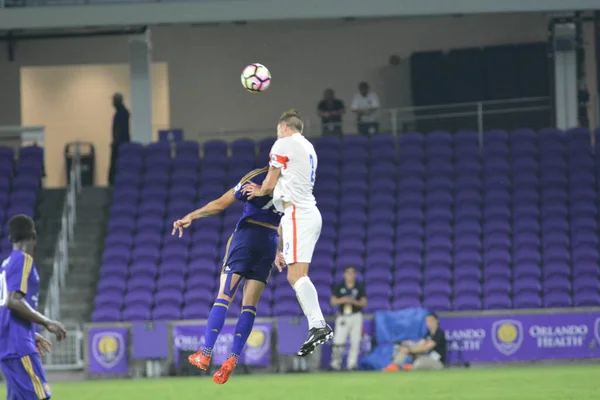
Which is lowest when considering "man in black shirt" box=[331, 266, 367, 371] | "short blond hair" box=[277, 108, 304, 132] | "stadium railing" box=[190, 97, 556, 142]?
"man in black shirt" box=[331, 266, 367, 371]

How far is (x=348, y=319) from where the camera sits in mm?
18266

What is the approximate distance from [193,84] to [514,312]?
11.1 metres

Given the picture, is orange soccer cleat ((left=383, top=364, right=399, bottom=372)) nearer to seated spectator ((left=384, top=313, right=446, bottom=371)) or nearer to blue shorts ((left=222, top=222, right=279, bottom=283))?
seated spectator ((left=384, top=313, right=446, bottom=371))

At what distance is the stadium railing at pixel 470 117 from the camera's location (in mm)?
22312

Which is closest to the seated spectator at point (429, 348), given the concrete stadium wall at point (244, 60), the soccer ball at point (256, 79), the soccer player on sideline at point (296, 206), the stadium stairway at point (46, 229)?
the stadium stairway at point (46, 229)

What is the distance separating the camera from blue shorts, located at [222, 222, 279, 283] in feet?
34.3

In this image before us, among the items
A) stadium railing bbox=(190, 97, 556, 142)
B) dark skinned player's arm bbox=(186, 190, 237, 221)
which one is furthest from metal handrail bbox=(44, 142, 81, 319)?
dark skinned player's arm bbox=(186, 190, 237, 221)

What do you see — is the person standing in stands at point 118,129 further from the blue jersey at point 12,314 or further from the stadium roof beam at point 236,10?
the blue jersey at point 12,314

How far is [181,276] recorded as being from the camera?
20172 mm

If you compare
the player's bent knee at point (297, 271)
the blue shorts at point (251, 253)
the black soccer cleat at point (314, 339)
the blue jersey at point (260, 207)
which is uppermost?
the blue jersey at point (260, 207)

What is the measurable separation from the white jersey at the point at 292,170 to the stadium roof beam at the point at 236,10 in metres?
11.6

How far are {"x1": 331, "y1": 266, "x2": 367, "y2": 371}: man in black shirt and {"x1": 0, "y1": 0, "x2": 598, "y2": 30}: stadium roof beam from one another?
215 inches

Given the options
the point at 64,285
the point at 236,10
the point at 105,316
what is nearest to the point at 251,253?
the point at 105,316

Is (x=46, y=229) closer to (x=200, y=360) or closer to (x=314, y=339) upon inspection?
(x=200, y=360)
